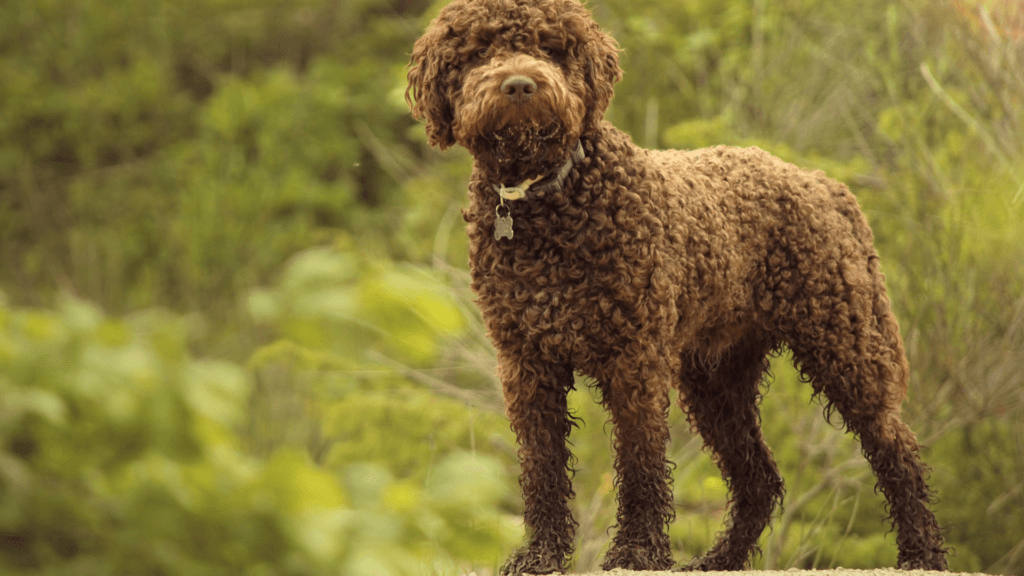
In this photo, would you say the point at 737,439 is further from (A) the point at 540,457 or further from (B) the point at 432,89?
(B) the point at 432,89

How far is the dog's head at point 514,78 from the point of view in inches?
129

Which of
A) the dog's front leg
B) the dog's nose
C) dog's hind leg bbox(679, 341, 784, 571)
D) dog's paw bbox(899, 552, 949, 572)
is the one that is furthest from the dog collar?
dog's paw bbox(899, 552, 949, 572)

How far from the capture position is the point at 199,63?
14.2m

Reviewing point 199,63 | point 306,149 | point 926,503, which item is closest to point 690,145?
point 926,503

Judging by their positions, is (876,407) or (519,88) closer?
(519,88)

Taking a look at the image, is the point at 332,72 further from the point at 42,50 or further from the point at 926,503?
Answer: the point at 926,503

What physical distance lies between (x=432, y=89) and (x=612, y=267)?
864 millimetres

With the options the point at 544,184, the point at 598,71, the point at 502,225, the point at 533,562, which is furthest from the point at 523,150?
the point at 533,562

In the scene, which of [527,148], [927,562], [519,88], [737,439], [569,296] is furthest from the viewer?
[737,439]

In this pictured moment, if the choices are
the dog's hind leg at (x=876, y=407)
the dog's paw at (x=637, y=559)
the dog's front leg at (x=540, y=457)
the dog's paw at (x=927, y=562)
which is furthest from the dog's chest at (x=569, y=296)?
the dog's paw at (x=927, y=562)

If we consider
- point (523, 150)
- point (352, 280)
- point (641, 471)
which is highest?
point (352, 280)

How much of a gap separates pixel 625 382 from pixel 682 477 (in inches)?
141

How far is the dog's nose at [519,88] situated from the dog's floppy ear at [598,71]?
395mm

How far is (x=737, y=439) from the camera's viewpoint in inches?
185
